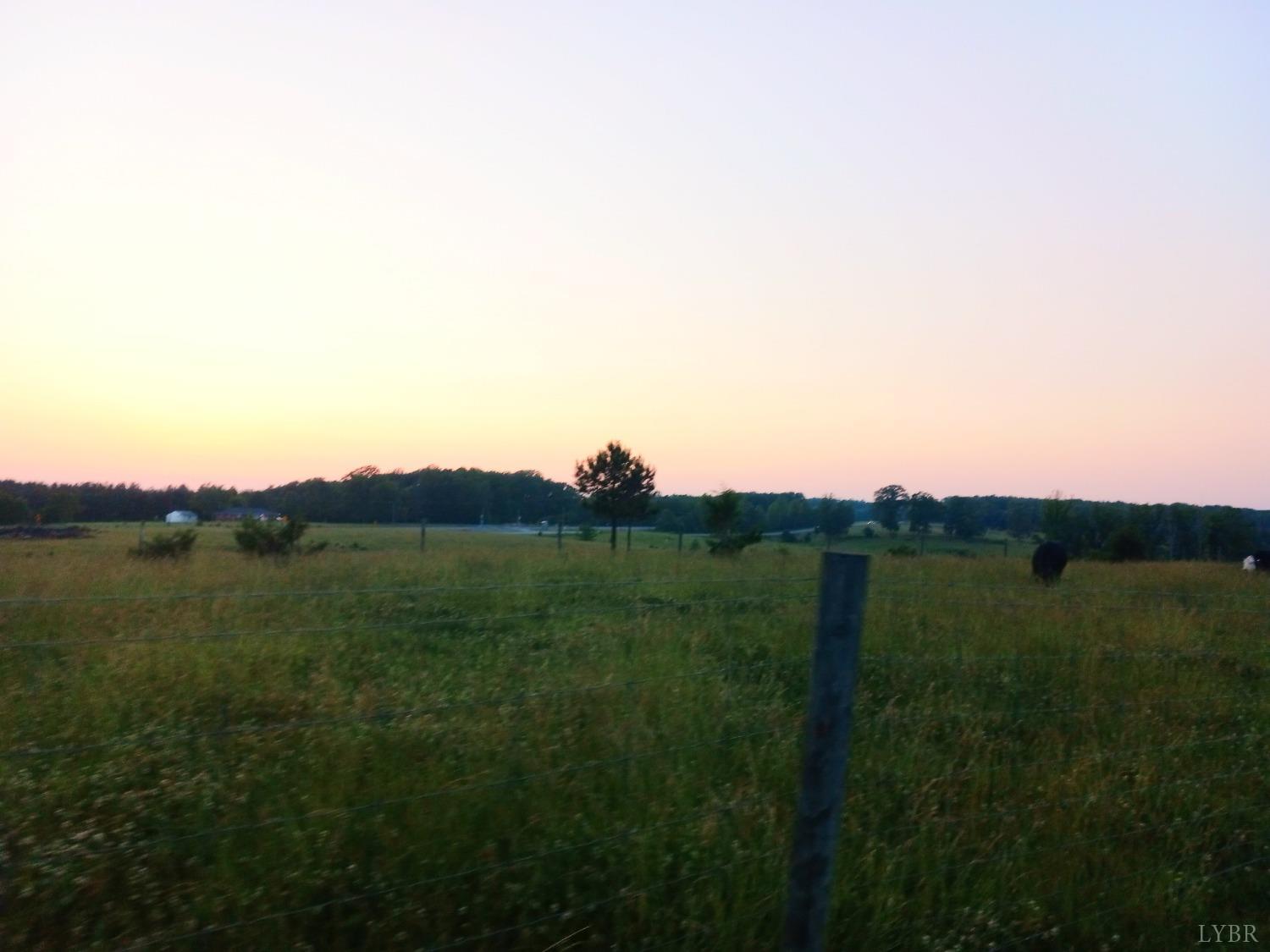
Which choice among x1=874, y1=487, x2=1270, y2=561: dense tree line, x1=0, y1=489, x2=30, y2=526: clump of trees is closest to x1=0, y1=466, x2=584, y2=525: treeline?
x1=0, y1=489, x2=30, y2=526: clump of trees

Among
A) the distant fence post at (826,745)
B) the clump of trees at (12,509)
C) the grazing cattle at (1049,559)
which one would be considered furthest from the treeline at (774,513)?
the distant fence post at (826,745)

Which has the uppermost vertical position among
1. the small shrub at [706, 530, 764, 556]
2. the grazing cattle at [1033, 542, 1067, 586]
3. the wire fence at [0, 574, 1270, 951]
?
the grazing cattle at [1033, 542, 1067, 586]

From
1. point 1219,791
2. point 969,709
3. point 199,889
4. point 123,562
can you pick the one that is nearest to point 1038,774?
point 969,709

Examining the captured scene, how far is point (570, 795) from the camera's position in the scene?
371cm

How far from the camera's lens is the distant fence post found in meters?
2.59

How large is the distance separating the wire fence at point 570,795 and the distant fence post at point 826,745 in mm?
571

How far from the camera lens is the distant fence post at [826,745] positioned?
259cm

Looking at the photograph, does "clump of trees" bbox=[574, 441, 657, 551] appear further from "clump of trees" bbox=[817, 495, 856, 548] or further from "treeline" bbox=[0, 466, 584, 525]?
"clump of trees" bbox=[817, 495, 856, 548]

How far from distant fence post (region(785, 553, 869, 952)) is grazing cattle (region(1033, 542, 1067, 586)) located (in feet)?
50.9

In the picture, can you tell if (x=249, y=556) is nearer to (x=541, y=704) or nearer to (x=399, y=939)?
(x=541, y=704)

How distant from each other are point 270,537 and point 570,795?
47.1ft

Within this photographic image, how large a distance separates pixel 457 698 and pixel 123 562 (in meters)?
9.33

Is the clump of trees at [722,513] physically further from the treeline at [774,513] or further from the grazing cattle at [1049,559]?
the grazing cattle at [1049,559]

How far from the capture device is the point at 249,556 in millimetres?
15266
